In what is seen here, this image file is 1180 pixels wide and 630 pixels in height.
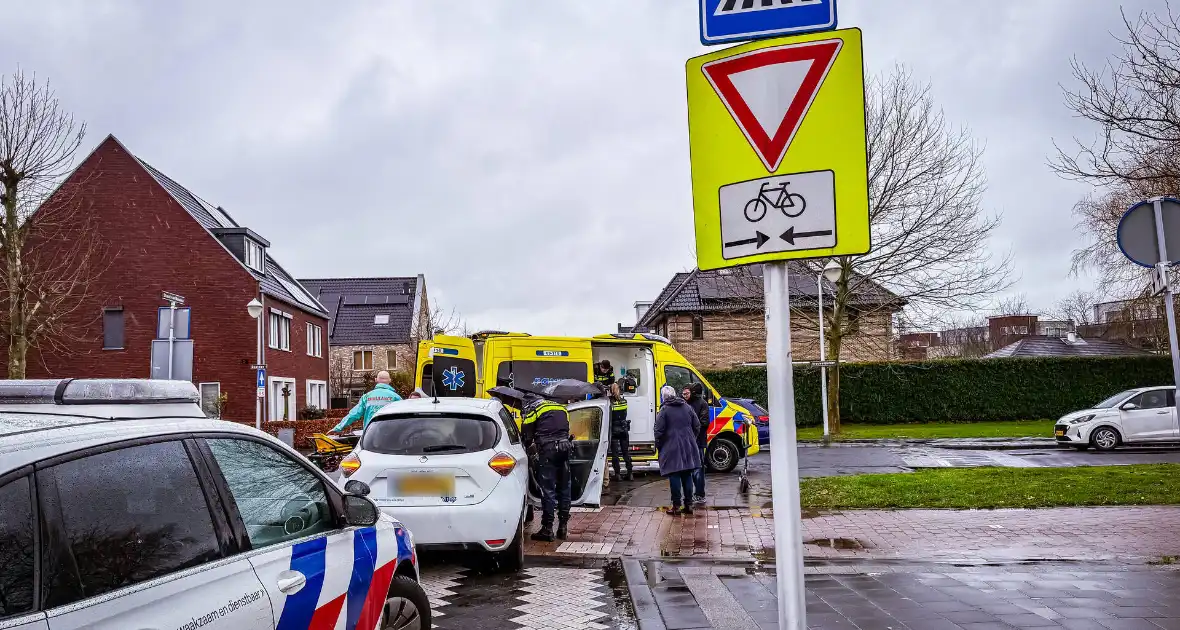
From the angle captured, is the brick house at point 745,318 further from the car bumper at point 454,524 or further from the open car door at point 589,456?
the car bumper at point 454,524

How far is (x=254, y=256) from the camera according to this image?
3691 cm

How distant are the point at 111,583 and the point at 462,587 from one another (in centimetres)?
513

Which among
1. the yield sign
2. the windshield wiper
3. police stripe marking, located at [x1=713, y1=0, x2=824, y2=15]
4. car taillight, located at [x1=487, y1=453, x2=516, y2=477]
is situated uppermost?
police stripe marking, located at [x1=713, y1=0, x2=824, y2=15]

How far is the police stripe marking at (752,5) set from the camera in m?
3.21

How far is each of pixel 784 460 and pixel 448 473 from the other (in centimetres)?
496

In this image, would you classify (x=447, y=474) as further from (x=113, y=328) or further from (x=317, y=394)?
(x=317, y=394)

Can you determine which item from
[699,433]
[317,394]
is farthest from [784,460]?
[317,394]

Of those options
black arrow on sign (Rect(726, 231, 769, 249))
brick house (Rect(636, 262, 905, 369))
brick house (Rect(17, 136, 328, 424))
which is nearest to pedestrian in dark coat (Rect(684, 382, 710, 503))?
black arrow on sign (Rect(726, 231, 769, 249))

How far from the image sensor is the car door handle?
3.22m

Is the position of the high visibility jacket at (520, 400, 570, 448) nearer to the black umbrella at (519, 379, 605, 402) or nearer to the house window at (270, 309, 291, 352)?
the black umbrella at (519, 379, 605, 402)

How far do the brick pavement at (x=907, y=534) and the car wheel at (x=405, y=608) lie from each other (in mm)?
4139

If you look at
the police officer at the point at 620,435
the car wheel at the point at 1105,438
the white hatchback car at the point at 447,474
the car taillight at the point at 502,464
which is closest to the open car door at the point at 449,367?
the police officer at the point at 620,435

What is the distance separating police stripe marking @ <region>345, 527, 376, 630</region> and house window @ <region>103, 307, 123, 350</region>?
33.6m

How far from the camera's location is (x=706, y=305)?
44.0 metres
